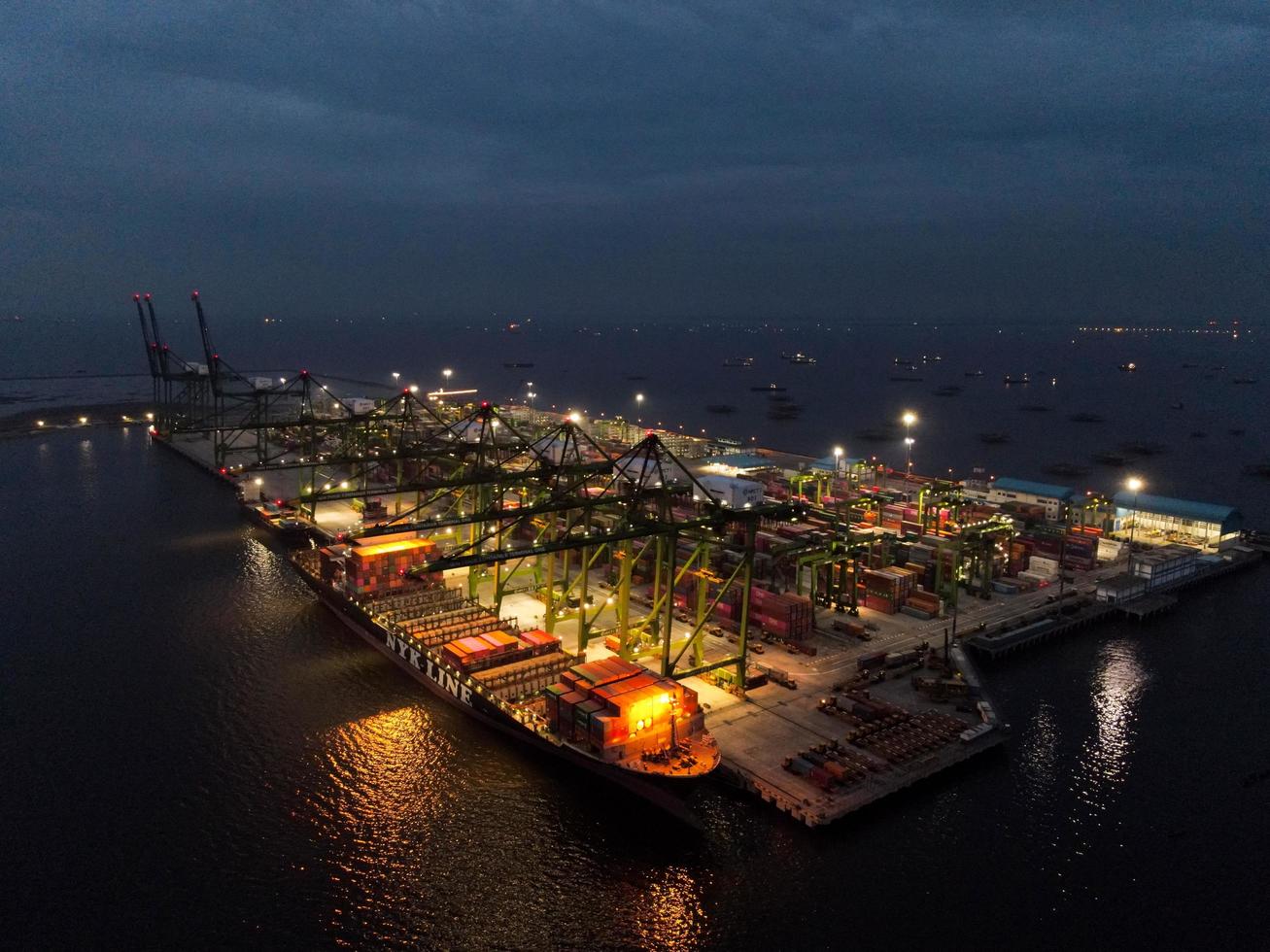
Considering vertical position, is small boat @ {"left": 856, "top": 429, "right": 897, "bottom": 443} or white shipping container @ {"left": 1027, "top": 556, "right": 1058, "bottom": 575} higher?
small boat @ {"left": 856, "top": 429, "right": 897, "bottom": 443}

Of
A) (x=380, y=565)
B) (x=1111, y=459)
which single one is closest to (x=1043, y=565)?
(x=380, y=565)

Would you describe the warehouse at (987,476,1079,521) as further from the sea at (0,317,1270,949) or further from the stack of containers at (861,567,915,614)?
the stack of containers at (861,567,915,614)

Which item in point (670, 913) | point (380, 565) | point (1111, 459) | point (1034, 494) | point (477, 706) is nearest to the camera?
point (670, 913)

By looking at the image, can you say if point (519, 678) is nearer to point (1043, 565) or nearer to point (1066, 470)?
point (1043, 565)

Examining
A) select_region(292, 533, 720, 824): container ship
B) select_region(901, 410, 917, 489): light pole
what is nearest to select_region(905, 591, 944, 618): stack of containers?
select_region(292, 533, 720, 824): container ship

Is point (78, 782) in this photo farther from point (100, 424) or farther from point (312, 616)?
point (100, 424)

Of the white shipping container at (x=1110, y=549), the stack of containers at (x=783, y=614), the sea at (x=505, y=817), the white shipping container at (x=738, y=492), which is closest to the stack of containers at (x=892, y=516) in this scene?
the white shipping container at (x=738, y=492)

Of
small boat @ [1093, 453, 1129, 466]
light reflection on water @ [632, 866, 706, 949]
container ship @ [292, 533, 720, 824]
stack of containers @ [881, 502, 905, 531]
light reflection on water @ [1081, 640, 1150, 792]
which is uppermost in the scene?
stack of containers @ [881, 502, 905, 531]
